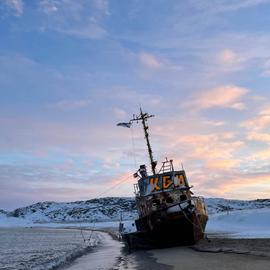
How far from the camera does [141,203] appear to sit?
127 feet

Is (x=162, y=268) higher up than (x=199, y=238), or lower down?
lower down

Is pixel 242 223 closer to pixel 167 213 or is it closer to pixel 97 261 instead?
pixel 167 213

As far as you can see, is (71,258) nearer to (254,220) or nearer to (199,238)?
(199,238)

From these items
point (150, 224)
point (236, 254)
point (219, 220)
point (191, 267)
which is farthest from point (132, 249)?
point (219, 220)

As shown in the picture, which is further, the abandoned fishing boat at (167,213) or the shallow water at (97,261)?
the abandoned fishing boat at (167,213)

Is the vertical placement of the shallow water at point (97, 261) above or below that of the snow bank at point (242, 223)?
below

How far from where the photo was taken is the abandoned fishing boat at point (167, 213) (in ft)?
107

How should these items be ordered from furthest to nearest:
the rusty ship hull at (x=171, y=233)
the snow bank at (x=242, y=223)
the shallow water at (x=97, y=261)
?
1. the snow bank at (x=242, y=223)
2. the rusty ship hull at (x=171, y=233)
3. the shallow water at (x=97, y=261)

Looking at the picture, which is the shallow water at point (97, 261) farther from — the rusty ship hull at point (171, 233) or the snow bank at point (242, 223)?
the snow bank at point (242, 223)

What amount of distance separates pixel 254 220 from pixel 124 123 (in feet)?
78.3

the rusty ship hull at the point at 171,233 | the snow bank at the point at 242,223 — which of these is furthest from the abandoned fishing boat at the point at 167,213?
the snow bank at the point at 242,223

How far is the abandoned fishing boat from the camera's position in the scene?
107ft

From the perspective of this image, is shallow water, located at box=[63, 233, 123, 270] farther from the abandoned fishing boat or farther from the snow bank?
the snow bank

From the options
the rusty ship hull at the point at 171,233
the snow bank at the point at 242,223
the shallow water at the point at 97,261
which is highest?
the snow bank at the point at 242,223
